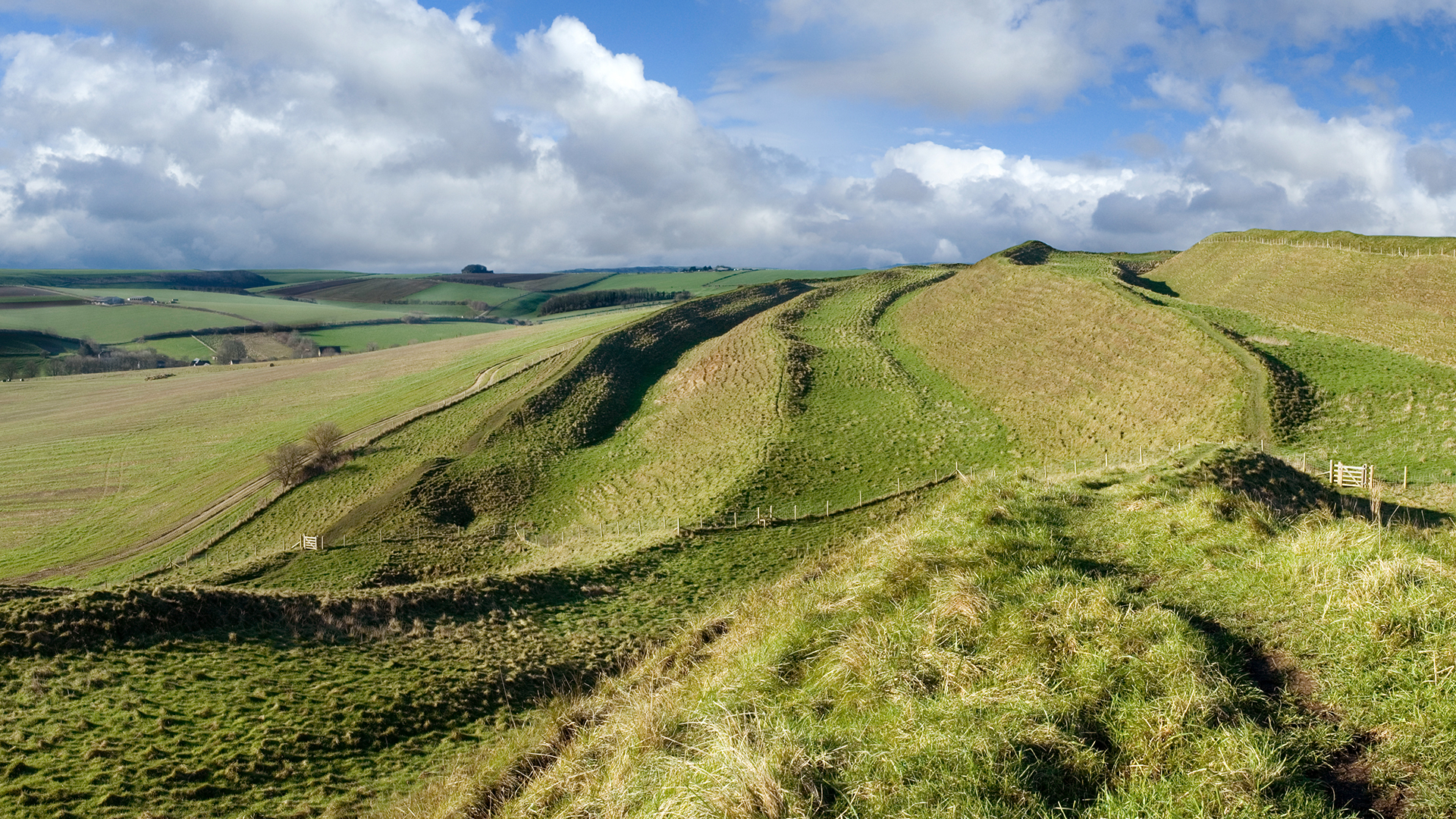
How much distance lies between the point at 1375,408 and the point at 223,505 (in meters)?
59.8

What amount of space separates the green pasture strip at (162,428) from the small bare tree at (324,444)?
4774mm

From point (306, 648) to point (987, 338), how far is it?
1895 inches

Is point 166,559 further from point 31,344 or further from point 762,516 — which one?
point 31,344

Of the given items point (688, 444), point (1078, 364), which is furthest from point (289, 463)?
point (1078, 364)

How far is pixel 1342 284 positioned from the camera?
5606cm

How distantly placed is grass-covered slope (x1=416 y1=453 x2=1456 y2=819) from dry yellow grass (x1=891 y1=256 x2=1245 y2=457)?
26.0 metres

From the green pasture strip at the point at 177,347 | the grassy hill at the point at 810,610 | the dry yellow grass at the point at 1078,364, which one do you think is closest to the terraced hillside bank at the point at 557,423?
the grassy hill at the point at 810,610

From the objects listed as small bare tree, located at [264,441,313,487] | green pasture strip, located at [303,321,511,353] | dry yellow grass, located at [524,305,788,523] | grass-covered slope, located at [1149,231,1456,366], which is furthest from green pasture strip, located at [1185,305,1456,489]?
green pasture strip, located at [303,321,511,353]

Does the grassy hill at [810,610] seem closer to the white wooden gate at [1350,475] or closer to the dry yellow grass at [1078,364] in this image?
the dry yellow grass at [1078,364]

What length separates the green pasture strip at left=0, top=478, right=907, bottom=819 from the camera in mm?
11656

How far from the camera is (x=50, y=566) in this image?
36438mm

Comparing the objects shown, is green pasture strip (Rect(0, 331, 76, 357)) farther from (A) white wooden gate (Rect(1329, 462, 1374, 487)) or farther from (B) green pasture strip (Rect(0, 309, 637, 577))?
(A) white wooden gate (Rect(1329, 462, 1374, 487))

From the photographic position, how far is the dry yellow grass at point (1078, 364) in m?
35.7

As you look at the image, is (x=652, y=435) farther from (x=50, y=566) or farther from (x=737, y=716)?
(x=737, y=716)
